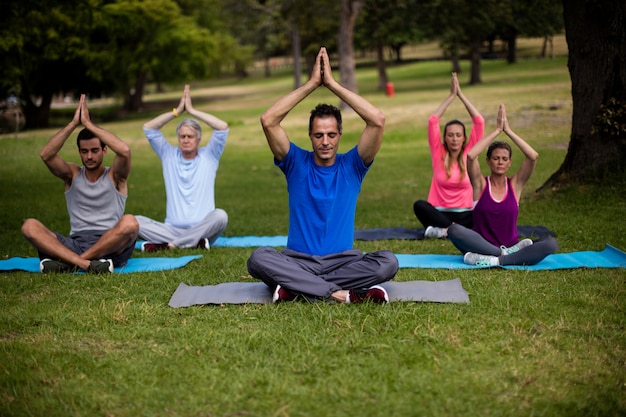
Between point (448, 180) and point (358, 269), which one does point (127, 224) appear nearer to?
point (358, 269)

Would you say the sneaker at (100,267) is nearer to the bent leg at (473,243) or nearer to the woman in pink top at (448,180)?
the bent leg at (473,243)

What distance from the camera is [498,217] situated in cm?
702

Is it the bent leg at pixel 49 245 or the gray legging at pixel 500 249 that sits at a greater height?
the bent leg at pixel 49 245

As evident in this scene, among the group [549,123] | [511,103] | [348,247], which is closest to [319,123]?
[348,247]

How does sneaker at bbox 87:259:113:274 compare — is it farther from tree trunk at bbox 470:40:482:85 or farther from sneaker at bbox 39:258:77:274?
tree trunk at bbox 470:40:482:85

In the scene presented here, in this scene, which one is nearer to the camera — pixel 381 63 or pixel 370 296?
pixel 370 296

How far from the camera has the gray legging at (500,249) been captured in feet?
21.0

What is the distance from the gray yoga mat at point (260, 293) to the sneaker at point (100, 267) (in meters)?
1.05

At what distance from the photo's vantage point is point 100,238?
6.67 m

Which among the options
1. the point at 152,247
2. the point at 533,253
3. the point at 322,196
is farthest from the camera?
the point at 152,247

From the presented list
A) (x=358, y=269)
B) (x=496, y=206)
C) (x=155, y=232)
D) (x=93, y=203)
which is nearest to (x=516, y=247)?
(x=496, y=206)

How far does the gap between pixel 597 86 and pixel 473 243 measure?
4.02 metres

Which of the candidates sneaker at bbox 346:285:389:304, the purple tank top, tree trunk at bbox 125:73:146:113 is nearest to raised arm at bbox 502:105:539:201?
the purple tank top

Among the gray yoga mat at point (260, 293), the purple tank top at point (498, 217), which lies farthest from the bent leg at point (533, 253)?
the gray yoga mat at point (260, 293)
